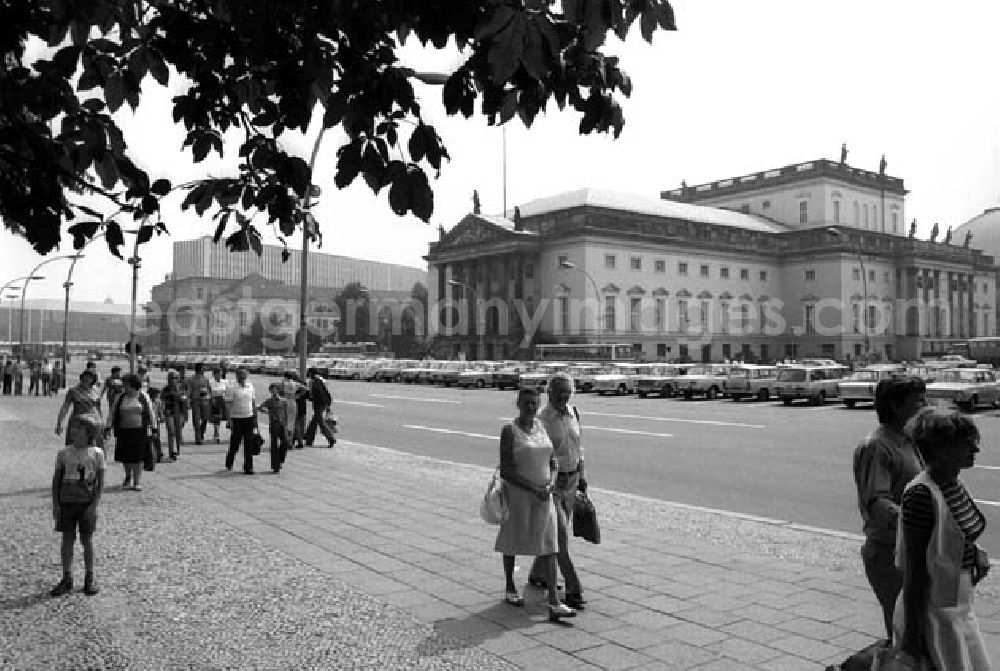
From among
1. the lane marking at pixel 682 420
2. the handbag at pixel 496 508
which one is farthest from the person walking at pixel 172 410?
the handbag at pixel 496 508

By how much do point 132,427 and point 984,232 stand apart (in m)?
138

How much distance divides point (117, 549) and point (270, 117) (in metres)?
5.68

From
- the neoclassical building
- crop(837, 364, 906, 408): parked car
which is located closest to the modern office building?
the neoclassical building

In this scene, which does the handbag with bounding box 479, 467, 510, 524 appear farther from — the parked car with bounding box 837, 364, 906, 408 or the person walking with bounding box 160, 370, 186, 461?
the parked car with bounding box 837, 364, 906, 408

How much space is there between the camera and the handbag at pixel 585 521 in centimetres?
682

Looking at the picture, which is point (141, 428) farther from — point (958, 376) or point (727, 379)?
point (727, 379)

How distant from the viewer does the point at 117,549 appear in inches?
339

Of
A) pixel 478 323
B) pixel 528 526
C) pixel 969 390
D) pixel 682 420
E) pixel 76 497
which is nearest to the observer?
pixel 528 526

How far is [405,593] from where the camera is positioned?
6.96 meters

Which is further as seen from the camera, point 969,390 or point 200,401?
point 969,390

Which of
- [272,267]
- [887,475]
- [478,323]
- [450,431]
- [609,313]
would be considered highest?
[272,267]

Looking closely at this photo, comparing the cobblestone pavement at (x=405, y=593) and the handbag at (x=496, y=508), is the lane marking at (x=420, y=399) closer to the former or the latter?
the cobblestone pavement at (x=405, y=593)

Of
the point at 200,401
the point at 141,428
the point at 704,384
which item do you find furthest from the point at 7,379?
the point at 141,428

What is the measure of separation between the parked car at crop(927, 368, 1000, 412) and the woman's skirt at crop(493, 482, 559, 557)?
25.9 meters
